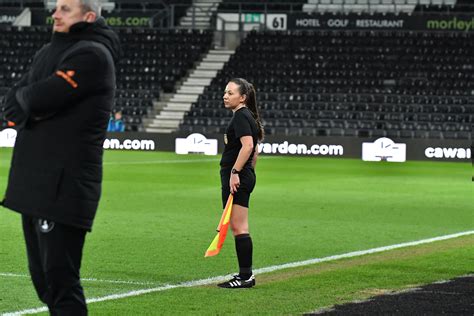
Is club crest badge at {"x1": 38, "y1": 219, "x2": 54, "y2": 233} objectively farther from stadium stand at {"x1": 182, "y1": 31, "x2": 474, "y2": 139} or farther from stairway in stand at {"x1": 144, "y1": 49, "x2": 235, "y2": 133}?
stairway in stand at {"x1": 144, "y1": 49, "x2": 235, "y2": 133}

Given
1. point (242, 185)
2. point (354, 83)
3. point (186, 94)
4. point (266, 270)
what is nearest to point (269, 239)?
point (266, 270)

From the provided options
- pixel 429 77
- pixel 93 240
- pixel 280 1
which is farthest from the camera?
pixel 280 1

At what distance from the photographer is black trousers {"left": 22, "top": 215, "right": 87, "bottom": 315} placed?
5824 mm

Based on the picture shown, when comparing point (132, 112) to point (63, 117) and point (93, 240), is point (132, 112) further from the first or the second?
point (63, 117)

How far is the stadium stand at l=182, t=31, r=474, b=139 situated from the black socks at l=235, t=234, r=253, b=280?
30.4 m

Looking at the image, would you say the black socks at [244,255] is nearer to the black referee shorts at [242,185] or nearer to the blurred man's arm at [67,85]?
the black referee shorts at [242,185]

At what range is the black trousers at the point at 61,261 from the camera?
229 inches

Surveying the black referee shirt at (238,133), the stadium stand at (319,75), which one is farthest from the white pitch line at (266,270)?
the stadium stand at (319,75)

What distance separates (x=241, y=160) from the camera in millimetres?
10586

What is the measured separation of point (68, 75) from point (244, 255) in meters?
5.26

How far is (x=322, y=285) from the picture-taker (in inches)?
421

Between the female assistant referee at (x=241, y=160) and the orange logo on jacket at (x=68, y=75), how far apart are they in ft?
15.9

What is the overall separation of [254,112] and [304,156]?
91.2ft

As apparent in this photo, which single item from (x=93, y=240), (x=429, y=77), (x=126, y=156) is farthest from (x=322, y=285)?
(x=429, y=77)
